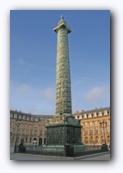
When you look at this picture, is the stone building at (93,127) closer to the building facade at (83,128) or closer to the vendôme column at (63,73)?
the building facade at (83,128)

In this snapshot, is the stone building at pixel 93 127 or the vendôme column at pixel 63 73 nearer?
the vendôme column at pixel 63 73

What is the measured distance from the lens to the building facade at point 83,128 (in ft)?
48.0

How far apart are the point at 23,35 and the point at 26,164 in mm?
4883

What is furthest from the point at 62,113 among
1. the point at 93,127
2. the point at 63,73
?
the point at 93,127

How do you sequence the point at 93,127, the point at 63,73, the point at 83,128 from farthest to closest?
the point at 83,128
the point at 93,127
the point at 63,73

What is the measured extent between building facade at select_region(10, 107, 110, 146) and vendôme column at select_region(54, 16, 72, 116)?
2.17 metres

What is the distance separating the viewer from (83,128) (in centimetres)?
2433

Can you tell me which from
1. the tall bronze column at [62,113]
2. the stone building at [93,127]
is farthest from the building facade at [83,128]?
the tall bronze column at [62,113]

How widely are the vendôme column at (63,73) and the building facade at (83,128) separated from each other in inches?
85.4

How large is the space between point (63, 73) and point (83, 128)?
44.6ft

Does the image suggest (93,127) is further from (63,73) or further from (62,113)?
(63,73)

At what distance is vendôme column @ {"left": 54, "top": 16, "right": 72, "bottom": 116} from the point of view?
459 inches
